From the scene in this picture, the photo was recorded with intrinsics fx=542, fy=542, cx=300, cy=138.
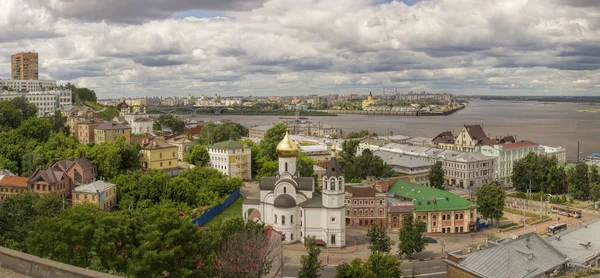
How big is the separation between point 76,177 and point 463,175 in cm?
3365

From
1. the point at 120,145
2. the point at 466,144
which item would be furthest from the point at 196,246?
the point at 466,144

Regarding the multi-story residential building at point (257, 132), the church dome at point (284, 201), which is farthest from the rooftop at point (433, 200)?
the multi-story residential building at point (257, 132)

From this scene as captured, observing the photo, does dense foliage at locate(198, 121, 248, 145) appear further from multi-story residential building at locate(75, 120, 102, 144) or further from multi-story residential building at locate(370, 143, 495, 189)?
multi-story residential building at locate(370, 143, 495, 189)

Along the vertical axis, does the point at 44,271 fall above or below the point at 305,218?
above

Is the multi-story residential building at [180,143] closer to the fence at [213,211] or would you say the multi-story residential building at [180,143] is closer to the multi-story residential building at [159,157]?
the multi-story residential building at [159,157]

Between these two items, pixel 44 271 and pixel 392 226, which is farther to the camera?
pixel 392 226

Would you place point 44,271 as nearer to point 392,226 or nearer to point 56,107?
point 392,226

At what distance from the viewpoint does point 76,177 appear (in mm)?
37062

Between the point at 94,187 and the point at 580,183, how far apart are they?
37683 millimetres

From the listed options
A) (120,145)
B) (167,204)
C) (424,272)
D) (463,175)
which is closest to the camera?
(424,272)

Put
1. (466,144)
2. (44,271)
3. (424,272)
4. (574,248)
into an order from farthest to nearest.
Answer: (466,144)
(424,272)
(574,248)
(44,271)

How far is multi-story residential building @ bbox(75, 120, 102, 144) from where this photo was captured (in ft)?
172

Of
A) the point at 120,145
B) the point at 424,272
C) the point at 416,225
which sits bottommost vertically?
the point at 424,272

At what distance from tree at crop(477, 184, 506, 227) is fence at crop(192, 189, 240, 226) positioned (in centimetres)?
1715
